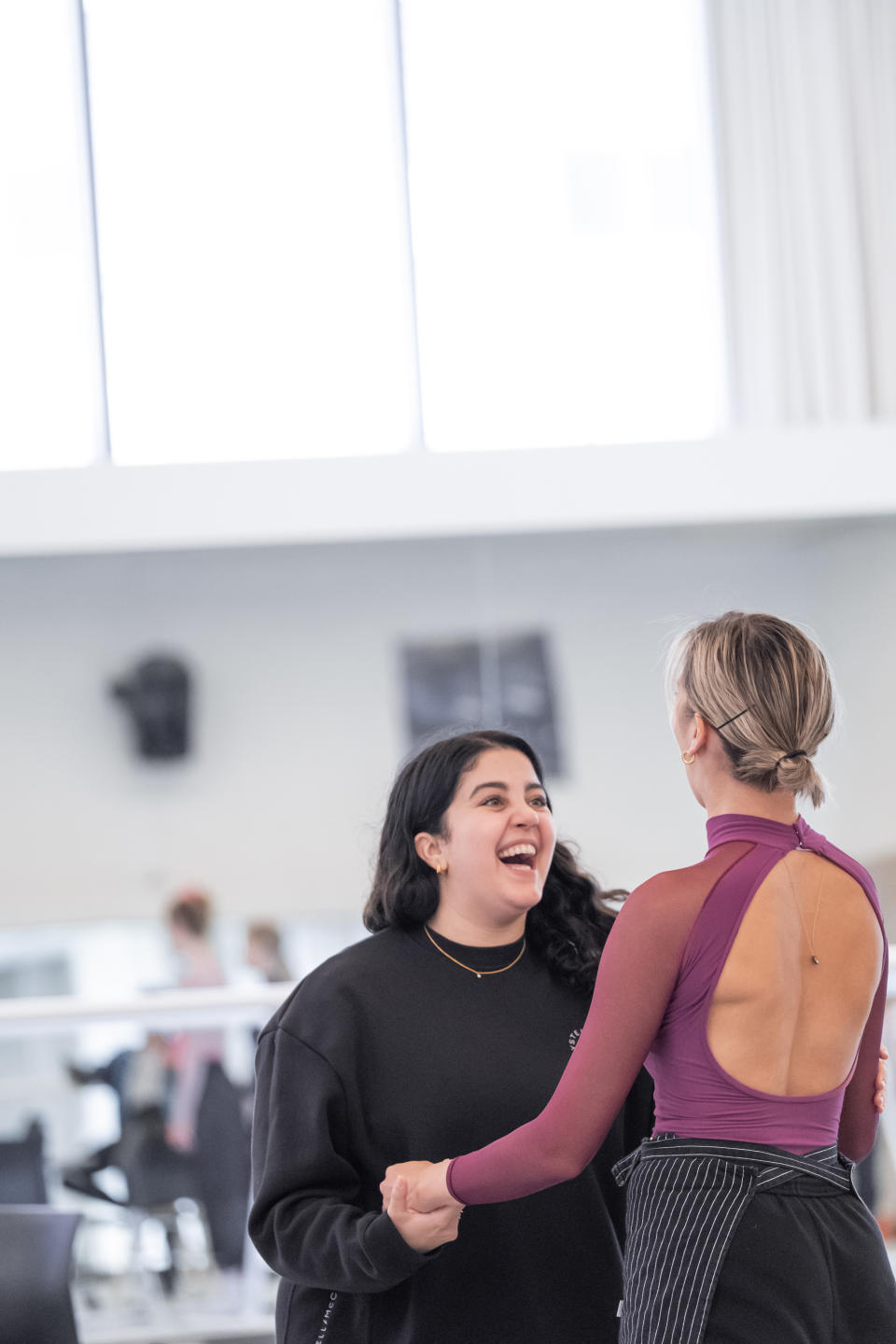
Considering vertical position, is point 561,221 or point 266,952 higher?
point 561,221

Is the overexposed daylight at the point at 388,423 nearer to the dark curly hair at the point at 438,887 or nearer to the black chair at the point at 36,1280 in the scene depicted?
the black chair at the point at 36,1280

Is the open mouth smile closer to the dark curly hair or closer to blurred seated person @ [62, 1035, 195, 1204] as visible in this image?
the dark curly hair

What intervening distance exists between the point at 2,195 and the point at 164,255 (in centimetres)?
83

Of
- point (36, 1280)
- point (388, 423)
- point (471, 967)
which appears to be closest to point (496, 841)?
point (471, 967)

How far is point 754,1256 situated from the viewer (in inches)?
53.7

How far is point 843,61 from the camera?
7352mm

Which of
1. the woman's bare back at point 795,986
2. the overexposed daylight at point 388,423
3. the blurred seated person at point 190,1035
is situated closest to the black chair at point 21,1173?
the blurred seated person at point 190,1035

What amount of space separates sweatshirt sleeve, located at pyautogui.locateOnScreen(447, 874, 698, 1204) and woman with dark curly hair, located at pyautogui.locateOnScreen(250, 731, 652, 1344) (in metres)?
0.21

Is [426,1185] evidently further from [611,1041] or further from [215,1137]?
[215,1137]

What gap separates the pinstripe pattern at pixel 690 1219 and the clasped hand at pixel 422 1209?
212 mm

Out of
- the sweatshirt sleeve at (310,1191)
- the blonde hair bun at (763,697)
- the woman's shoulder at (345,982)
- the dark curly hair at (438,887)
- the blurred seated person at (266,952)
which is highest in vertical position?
the blonde hair bun at (763,697)

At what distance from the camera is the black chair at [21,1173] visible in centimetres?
298

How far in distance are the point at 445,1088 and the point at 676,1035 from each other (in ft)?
1.41

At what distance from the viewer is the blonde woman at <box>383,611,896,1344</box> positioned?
1.37 metres
